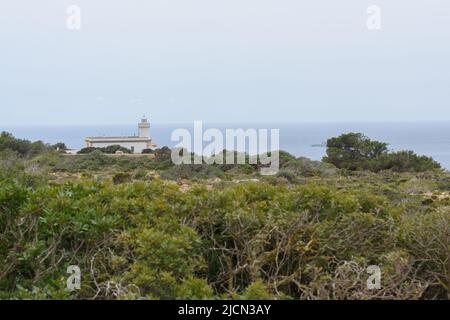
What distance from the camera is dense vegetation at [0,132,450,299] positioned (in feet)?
9.76

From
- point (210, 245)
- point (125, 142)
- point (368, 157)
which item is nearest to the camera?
point (210, 245)

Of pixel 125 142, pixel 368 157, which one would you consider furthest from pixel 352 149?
pixel 125 142

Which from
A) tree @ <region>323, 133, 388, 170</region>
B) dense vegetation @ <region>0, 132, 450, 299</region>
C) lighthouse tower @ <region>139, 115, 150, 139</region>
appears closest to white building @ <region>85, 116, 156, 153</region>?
lighthouse tower @ <region>139, 115, 150, 139</region>

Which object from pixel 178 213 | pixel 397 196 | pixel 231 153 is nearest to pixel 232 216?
pixel 178 213

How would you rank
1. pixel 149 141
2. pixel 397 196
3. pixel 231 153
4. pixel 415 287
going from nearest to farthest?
1. pixel 415 287
2. pixel 397 196
3. pixel 231 153
4. pixel 149 141

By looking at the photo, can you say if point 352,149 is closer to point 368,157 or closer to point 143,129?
point 368,157

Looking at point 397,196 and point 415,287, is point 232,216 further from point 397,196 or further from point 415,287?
point 397,196

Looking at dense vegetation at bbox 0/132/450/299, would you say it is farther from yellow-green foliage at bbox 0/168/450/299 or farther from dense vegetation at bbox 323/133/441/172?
dense vegetation at bbox 323/133/441/172


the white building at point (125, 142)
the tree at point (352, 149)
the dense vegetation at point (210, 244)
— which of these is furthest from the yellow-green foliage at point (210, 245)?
the white building at point (125, 142)

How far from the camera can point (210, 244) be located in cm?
360

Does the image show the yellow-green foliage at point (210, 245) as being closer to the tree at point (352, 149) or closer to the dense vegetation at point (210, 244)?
the dense vegetation at point (210, 244)

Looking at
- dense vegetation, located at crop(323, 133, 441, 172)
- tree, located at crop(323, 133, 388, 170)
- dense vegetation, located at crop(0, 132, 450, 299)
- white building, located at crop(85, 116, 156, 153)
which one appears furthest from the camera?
white building, located at crop(85, 116, 156, 153)
